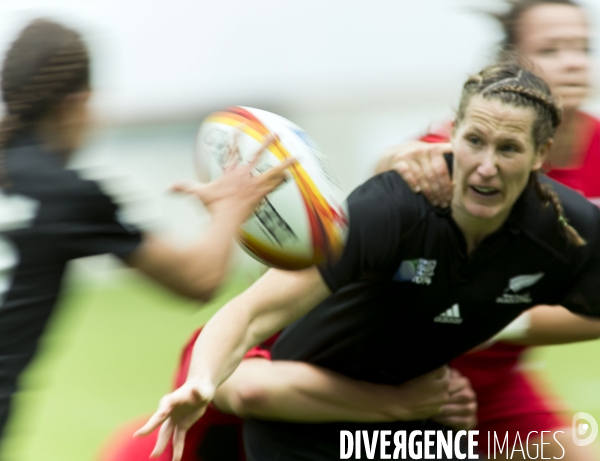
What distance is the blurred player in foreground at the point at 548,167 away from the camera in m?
3.46

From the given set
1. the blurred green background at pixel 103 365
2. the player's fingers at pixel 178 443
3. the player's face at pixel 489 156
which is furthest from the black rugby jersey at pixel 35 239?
the blurred green background at pixel 103 365

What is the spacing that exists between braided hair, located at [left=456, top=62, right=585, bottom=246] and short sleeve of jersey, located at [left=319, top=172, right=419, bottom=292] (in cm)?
35

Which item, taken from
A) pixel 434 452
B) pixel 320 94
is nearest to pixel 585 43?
pixel 434 452

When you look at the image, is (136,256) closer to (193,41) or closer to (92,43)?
(92,43)

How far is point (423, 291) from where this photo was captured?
2.90m

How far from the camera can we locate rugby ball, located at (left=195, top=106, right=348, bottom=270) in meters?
2.50

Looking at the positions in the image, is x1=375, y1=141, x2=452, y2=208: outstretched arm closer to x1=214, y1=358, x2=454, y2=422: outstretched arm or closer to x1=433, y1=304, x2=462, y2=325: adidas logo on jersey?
x1=433, y1=304, x2=462, y2=325: adidas logo on jersey

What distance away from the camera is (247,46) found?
1038 cm

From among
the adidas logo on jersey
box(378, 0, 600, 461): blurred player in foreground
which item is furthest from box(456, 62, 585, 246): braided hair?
the adidas logo on jersey

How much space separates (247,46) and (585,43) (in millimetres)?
6972

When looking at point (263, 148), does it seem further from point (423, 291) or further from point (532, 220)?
point (532, 220)

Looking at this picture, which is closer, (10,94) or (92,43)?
(10,94)

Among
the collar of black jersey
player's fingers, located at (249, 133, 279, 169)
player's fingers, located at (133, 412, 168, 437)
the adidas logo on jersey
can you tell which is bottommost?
the adidas logo on jersey

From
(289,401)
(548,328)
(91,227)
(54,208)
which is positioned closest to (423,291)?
(289,401)
